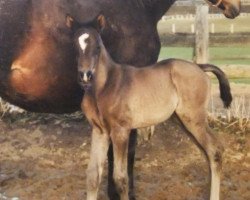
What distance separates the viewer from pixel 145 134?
20.8 feet

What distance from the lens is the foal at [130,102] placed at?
12.4ft

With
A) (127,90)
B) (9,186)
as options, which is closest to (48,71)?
(127,90)

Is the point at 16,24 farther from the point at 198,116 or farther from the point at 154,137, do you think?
the point at 154,137

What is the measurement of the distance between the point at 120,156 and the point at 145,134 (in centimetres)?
254

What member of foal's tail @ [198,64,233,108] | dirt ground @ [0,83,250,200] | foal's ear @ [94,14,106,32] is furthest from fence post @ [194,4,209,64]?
foal's ear @ [94,14,106,32]

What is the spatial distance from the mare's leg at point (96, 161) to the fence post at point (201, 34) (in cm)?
507

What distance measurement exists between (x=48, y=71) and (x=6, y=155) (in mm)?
2419

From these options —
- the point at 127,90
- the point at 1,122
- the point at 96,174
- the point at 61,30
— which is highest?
the point at 61,30

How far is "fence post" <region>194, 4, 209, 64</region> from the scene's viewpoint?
28.8 ft

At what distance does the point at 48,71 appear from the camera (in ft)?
13.5

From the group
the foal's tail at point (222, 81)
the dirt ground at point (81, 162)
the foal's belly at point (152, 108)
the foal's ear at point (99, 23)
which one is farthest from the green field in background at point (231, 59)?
the foal's ear at point (99, 23)

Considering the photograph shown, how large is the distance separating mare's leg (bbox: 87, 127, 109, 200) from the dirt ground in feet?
2.14

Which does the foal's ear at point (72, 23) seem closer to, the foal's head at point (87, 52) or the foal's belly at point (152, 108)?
the foal's head at point (87, 52)

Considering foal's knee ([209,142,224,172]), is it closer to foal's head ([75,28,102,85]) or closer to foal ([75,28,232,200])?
foal ([75,28,232,200])
